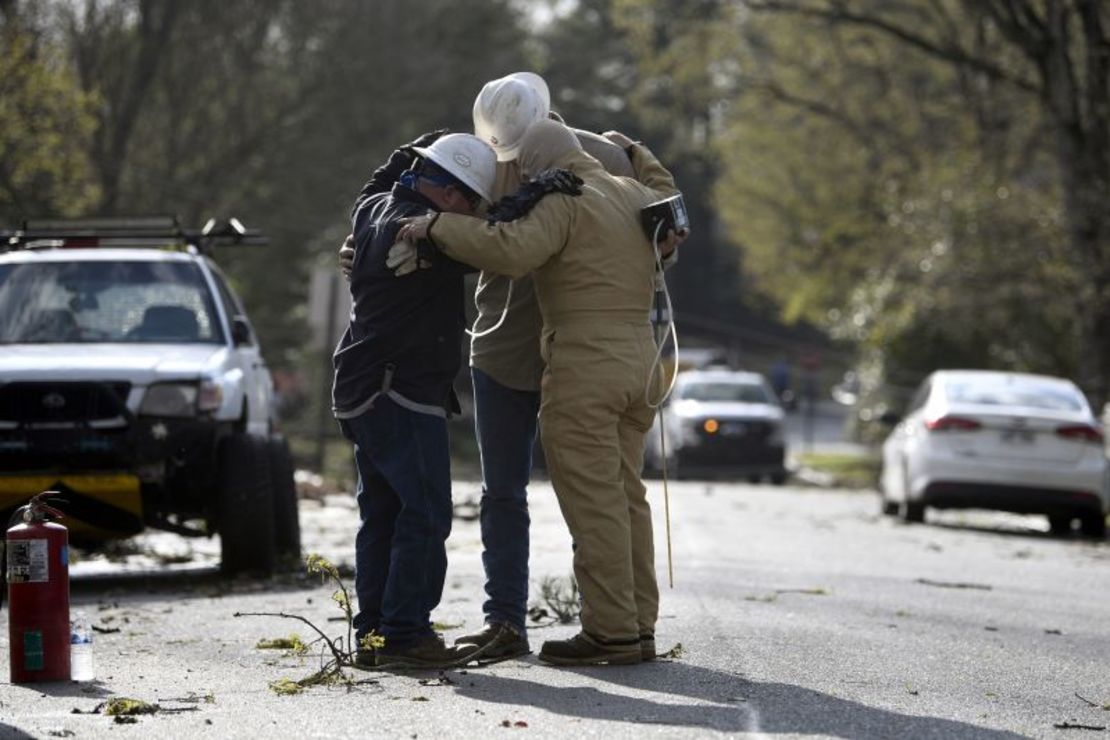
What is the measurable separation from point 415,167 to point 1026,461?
12454 millimetres

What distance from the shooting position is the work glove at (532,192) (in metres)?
8.02

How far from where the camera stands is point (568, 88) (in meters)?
61.2

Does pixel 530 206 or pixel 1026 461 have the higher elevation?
pixel 530 206

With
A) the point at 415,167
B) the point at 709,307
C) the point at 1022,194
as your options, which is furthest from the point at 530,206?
the point at 709,307

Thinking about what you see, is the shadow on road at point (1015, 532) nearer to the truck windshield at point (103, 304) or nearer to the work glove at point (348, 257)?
the truck windshield at point (103, 304)

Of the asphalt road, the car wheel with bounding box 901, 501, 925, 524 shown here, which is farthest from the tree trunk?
the asphalt road

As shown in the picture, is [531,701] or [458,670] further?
[458,670]

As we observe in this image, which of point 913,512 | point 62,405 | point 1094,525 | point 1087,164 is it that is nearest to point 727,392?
point 1087,164

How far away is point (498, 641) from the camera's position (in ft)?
27.8

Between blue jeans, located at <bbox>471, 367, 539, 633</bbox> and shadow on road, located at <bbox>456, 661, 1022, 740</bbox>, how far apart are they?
0.52 meters

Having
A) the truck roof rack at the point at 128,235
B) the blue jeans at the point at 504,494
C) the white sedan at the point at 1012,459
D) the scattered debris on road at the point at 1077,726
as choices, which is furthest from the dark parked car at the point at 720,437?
the scattered debris on road at the point at 1077,726

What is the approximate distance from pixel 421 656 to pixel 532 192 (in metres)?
1.74

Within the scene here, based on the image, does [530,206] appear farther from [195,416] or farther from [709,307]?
[709,307]

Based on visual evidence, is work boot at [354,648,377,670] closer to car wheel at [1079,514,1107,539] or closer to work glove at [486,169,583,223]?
work glove at [486,169,583,223]
